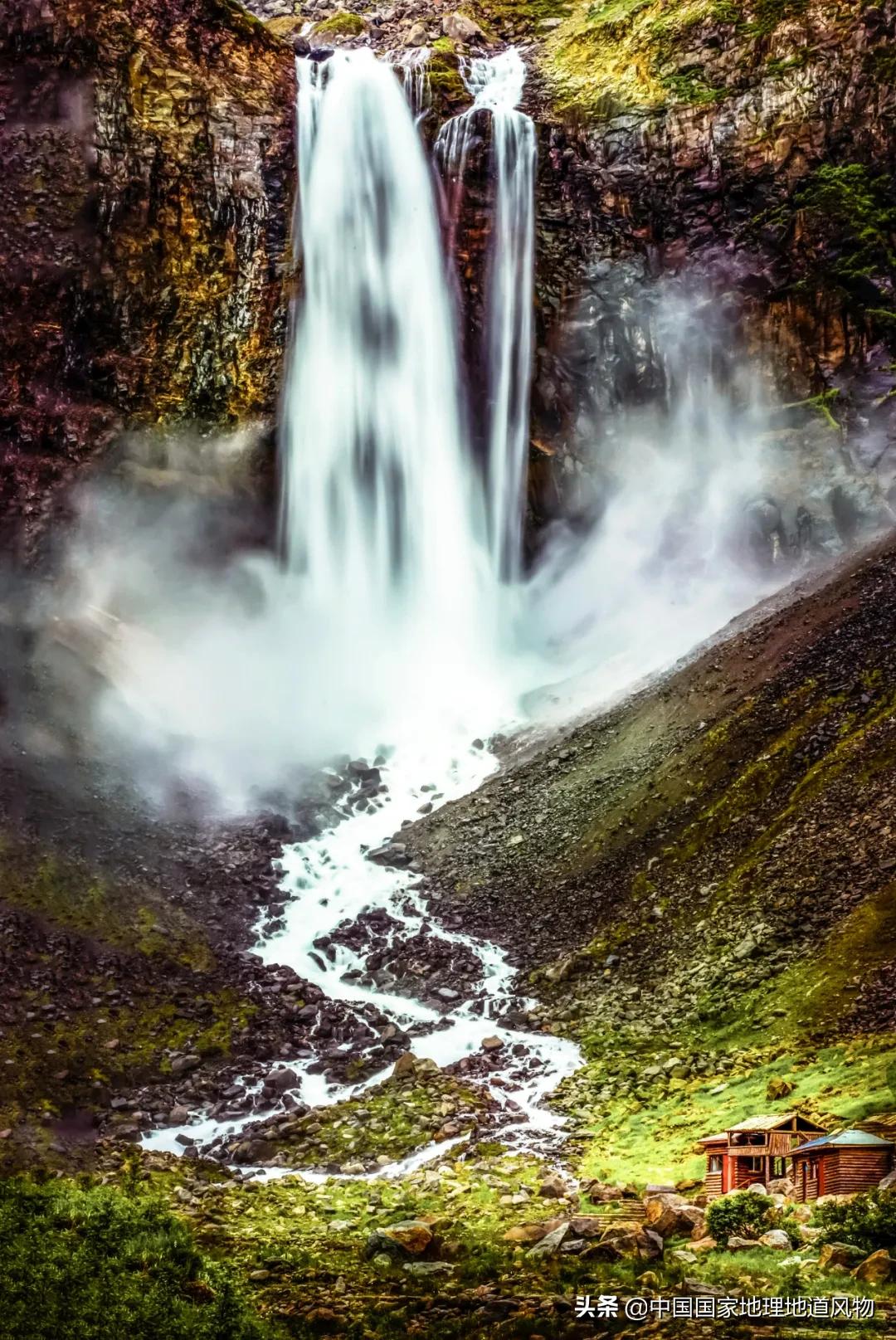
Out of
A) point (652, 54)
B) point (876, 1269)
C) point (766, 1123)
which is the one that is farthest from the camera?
point (652, 54)

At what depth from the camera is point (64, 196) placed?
129 feet

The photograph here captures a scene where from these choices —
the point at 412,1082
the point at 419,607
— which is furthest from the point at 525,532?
the point at 412,1082

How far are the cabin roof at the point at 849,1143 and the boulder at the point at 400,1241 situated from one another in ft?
15.3

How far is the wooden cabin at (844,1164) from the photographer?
1331 cm

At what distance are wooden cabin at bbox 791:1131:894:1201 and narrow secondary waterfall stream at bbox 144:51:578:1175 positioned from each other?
1078 inches

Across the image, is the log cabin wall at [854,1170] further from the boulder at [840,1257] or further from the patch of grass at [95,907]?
the patch of grass at [95,907]

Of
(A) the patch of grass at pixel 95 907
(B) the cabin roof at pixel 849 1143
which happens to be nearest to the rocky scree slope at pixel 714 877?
(B) the cabin roof at pixel 849 1143

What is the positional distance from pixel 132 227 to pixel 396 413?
11568 mm

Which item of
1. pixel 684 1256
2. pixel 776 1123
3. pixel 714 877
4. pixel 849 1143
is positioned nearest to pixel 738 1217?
pixel 684 1256

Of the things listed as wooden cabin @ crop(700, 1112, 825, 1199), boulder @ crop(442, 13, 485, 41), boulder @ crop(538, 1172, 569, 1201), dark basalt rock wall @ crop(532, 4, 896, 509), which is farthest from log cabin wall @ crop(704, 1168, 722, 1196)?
boulder @ crop(442, 13, 485, 41)

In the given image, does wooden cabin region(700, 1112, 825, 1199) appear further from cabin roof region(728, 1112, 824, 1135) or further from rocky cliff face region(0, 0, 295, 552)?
rocky cliff face region(0, 0, 295, 552)

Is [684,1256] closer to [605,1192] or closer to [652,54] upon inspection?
[605,1192]

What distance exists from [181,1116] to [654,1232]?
10.1m

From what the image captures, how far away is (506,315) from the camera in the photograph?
4553 cm
